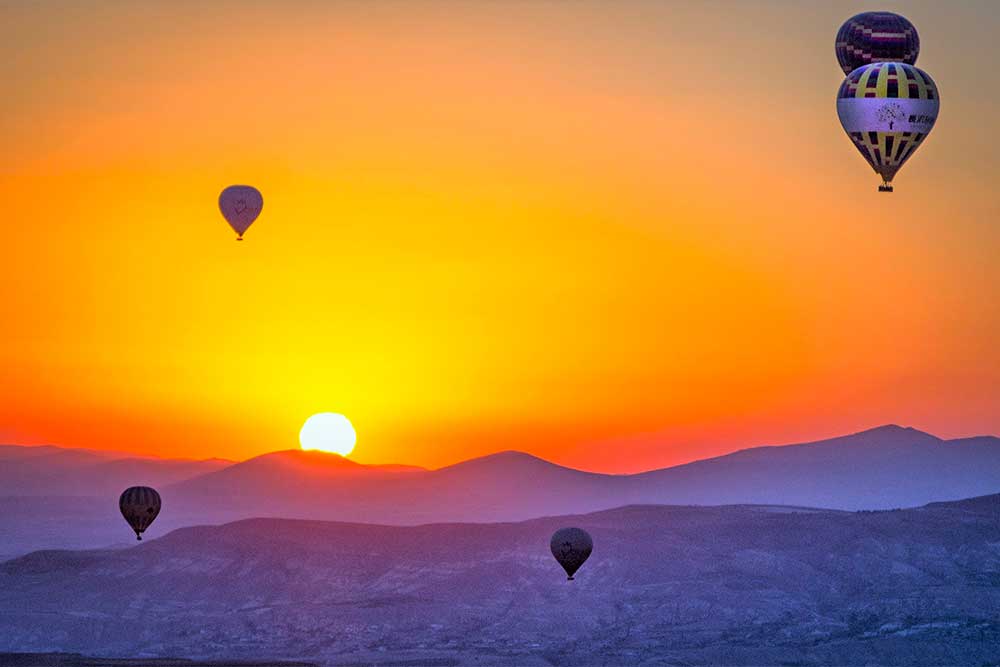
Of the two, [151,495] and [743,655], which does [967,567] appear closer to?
[743,655]

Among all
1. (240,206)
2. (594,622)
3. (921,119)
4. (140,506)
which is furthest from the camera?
(594,622)

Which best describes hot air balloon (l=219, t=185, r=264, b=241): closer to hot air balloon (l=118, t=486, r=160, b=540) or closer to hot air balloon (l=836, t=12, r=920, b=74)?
hot air balloon (l=118, t=486, r=160, b=540)

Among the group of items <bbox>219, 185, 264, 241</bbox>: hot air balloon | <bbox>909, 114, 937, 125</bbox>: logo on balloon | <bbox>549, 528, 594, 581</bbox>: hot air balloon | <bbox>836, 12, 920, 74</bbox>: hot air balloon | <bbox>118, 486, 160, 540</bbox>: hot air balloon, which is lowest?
<bbox>549, 528, 594, 581</bbox>: hot air balloon

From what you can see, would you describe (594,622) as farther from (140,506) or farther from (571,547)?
(140,506)

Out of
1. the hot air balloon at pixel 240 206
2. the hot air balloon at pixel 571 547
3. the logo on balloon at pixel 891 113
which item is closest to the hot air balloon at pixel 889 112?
the logo on balloon at pixel 891 113

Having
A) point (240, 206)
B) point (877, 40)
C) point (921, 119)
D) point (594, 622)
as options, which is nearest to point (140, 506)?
point (240, 206)

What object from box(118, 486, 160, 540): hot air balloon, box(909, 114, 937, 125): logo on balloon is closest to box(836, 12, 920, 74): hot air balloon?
box(909, 114, 937, 125): logo on balloon
